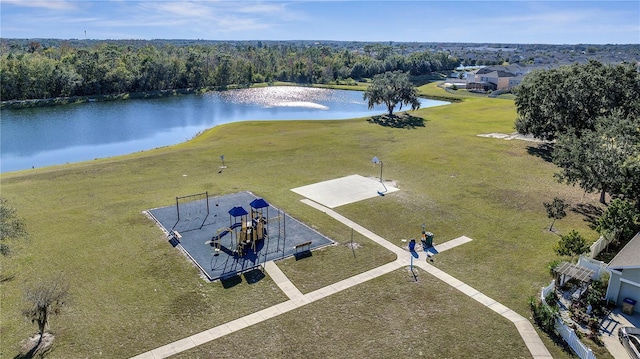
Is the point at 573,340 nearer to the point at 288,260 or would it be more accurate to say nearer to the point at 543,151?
the point at 288,260

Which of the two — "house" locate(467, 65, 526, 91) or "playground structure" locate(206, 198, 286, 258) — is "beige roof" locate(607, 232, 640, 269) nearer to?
"playground structure" locate(206, 198, 286, 258)

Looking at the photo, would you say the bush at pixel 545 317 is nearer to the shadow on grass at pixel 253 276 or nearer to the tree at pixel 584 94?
the shadow on grass at pixel 253 276

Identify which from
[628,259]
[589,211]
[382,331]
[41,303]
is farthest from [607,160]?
[41,303]

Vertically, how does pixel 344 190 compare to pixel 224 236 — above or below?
above

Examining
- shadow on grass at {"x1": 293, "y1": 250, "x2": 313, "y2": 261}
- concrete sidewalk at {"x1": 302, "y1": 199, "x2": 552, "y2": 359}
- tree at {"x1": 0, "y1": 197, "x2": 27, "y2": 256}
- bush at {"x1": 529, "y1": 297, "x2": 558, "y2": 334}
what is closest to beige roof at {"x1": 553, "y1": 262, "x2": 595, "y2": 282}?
bush at {"x1": 529, "y1": 297, "x2": 558, "y2": 334}

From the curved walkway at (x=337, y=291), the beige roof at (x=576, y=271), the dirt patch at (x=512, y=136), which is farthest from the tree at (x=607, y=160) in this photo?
the dirt patch at (x=512, y=136)

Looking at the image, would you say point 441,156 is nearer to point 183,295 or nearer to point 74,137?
point 183,295
